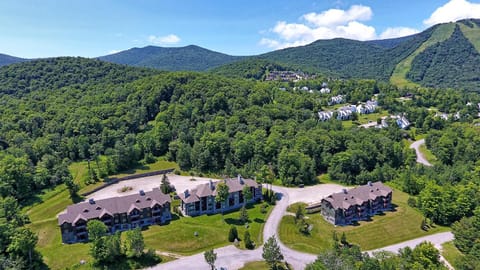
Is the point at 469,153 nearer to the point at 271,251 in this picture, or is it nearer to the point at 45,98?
the point at 271,251

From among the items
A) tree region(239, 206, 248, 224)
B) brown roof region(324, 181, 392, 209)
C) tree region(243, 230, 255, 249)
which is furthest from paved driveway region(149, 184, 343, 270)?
brown roof region(324, 181, 392, 209)

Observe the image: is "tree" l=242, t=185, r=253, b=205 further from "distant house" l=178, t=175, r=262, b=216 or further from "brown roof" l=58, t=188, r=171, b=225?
"brown roof" l=58, t=188, r=171, b=225

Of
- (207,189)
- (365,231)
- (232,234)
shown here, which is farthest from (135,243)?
(365,231)

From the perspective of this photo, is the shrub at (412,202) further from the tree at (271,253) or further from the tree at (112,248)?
the tree at (112,248)

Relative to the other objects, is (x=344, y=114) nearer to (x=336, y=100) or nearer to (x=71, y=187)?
(x=336, y=100)

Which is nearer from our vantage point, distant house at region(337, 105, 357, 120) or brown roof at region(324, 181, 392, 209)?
brown roof at region(324, 181, 392, 209)
